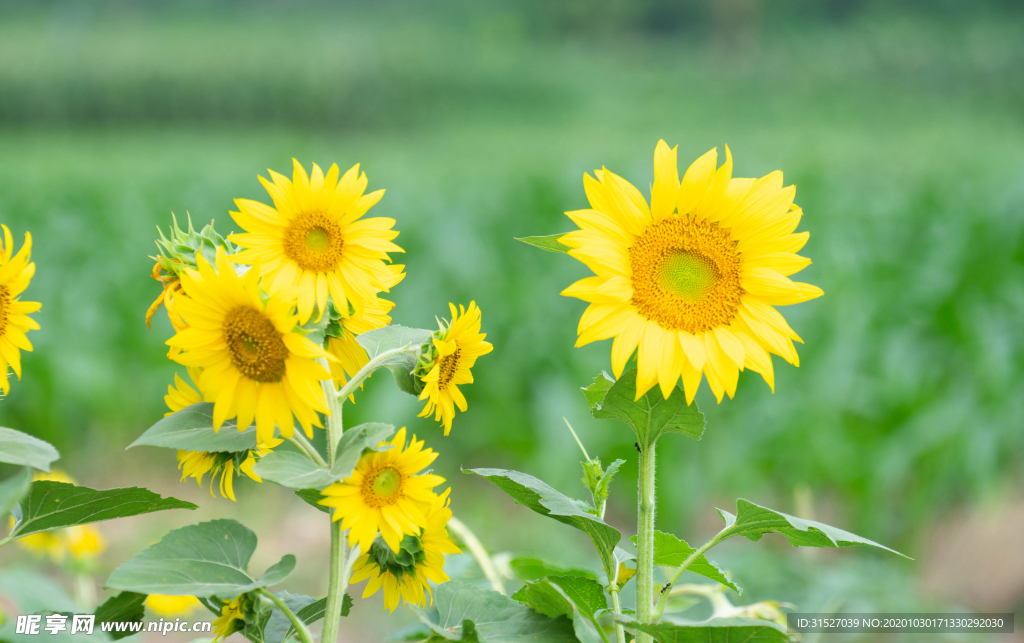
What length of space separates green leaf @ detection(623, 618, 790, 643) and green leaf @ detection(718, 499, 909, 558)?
0.06 meters

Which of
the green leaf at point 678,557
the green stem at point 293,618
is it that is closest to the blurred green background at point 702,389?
the green stem at point 293,618

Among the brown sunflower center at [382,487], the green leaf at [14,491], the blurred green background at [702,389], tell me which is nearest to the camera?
the green leaf at [14,491]

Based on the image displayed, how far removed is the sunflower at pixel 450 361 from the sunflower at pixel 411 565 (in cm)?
6

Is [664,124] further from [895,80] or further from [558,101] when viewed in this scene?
[895,80]

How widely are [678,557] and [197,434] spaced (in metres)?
0.36

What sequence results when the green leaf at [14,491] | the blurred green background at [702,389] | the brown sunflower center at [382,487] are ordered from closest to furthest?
1. the green leaf at [14,491]
2. the brown sunflower center at [382,487]
3. the blurred green background at [702,389]

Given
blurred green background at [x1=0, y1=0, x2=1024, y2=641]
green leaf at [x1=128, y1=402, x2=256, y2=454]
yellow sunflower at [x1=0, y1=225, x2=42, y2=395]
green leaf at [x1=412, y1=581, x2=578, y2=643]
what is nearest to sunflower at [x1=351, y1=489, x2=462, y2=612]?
green leaf at [x1=412, y1=581, x2=578, y2=643]

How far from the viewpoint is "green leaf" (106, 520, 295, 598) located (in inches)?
19.3

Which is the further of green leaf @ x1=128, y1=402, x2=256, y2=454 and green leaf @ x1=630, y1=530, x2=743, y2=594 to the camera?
green leaf @ x1=630, y1=530, x2=743, y2=594

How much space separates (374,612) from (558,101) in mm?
10229

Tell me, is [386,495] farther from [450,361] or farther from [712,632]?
[712,632]

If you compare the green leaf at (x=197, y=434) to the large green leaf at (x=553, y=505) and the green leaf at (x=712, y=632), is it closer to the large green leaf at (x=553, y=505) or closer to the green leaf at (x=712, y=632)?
the large green leaf at (x=553, y=505)

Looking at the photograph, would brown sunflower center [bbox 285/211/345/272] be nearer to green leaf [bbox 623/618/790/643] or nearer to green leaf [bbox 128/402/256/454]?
green leaf [bbox 128/402/256/454]

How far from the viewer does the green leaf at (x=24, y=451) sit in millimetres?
467
